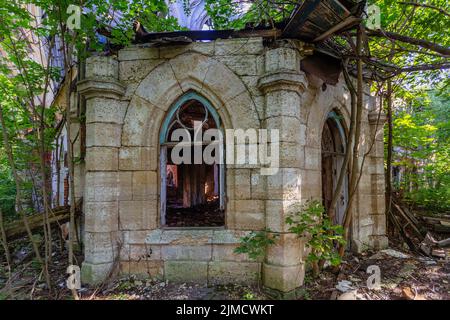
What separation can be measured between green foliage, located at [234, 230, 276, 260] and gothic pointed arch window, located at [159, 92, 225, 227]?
840 millimetres

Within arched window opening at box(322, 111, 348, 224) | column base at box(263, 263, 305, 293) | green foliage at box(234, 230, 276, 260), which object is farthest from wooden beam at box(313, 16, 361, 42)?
column base at box(263, 263, 305, 293)

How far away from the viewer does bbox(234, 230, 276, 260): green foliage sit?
322 cm

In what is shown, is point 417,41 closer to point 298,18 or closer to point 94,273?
point 298,18

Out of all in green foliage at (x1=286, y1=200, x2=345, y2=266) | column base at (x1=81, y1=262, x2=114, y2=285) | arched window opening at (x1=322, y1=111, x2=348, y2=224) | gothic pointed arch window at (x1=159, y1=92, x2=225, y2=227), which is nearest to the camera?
green foliage at (x1=286, y1=200, x2=345, y2=266)

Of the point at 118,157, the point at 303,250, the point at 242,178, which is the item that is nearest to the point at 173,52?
the point at 118,157

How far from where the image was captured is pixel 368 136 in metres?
5.11

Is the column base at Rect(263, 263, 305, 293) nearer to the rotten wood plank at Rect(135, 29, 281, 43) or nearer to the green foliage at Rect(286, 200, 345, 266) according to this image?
the green foliage at Rect(286, 200, 345, 266)

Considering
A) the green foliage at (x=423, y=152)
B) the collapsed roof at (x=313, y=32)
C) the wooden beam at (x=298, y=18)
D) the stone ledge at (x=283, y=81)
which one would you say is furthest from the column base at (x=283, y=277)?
the green foliage at (x=423, y=152)

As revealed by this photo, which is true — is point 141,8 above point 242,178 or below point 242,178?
above

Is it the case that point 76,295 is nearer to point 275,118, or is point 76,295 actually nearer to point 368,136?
point 275,118

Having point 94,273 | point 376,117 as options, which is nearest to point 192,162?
point 94,273

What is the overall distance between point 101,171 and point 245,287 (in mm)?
2660

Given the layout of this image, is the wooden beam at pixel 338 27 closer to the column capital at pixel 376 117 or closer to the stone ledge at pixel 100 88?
the column capital at pixel 376 117

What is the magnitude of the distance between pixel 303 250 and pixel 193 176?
18.1 feet
